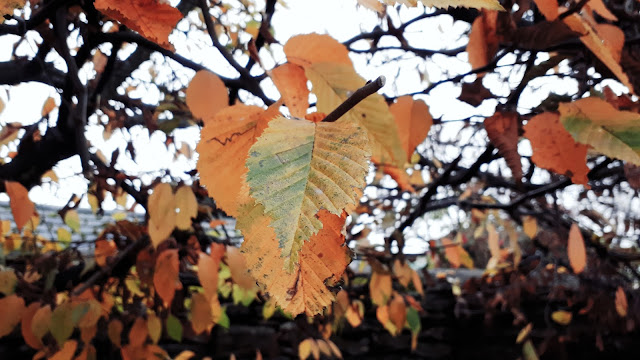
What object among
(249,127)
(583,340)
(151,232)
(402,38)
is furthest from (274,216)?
(583,340)

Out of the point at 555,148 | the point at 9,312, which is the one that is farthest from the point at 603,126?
the point at 9,312

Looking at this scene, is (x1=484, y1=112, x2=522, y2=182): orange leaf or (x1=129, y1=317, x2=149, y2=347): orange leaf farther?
(x1=129, y1=317, x2=149, y2=347): orange leaf

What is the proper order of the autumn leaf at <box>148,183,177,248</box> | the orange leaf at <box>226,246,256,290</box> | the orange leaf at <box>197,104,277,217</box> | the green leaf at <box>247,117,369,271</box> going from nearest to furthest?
1. the green leaf at <box>247,117,369,271</box>
2. the orange leaf at <box>197,104,277,217</box>
3. the autumn leaf at <box>148,183,177,248</box>
4. the orange leaf at <box>226,246,256,290</box>

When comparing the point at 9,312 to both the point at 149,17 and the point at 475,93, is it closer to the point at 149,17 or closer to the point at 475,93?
the point at 149,17

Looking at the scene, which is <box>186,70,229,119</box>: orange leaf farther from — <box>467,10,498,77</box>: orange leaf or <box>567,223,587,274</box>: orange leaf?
<box>567,223,587,274</box>: orange leaf

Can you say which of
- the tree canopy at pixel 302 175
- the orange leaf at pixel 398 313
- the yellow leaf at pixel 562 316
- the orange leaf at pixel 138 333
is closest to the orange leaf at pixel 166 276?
the tree canopy at pixel 302 175

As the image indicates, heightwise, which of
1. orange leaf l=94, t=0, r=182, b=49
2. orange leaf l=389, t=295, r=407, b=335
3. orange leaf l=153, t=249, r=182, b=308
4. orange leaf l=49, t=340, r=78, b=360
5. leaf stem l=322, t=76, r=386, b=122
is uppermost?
orange leaf l=94, t=0, r=182, b=49

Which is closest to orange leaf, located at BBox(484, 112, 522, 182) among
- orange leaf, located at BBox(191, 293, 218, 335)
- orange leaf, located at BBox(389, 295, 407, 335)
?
orange leaf, located at BBox(191, 293, 218, 335)

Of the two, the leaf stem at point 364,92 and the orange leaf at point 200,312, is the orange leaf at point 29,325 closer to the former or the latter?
the orange leaf at point 200,312
